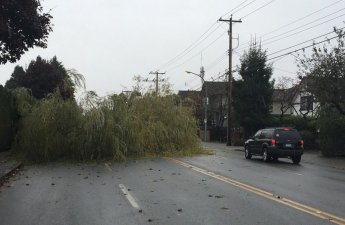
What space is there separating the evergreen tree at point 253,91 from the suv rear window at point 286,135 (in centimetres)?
2210

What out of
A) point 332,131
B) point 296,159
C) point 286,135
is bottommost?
point 296,159

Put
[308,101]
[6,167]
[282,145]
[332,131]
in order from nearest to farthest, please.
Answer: [6,167], [282,145], [332,131], [308,101]

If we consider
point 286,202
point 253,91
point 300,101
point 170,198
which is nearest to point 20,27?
point 170,198

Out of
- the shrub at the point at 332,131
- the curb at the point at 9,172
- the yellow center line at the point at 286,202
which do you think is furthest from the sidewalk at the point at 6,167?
the shrub at the point at 332,131

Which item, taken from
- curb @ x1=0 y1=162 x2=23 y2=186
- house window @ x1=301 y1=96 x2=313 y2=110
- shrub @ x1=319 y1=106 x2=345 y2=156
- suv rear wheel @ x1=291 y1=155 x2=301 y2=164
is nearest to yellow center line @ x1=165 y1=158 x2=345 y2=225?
curb @ x1=0 y1=162 x2=23 y2=186

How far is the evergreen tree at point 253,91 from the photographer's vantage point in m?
48.2

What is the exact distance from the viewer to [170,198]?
11766 mm

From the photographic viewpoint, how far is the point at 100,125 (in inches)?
936

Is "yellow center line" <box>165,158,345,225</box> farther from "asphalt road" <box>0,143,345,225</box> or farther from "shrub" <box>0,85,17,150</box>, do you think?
"shrub" <box>0,85,17,150</box>

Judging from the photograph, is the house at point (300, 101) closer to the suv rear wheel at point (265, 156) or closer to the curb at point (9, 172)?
the suv rear wheel at point (265, 156)

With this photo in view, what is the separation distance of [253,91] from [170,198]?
37.6 meters

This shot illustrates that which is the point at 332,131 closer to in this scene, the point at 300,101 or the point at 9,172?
the point at 9,172

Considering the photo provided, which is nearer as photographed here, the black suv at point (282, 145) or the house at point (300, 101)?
the black suv at point (282, 145)

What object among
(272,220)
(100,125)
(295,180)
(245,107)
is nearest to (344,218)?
(272,220)
